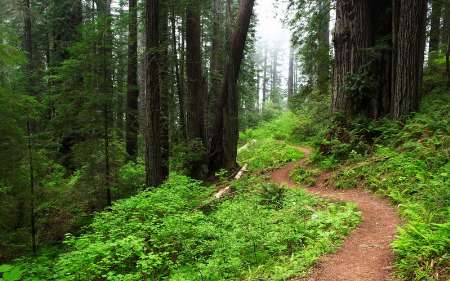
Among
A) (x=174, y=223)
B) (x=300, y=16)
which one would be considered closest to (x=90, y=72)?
(x=174, y=223)

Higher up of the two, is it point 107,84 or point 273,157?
point 107,84

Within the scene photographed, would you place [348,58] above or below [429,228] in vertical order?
above

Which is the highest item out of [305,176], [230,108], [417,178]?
[230,108]

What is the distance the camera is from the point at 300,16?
45.8 feet

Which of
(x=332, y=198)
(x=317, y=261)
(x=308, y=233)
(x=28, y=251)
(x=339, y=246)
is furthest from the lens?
(x=28, y=251)

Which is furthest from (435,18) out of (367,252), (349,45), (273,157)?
(367,252)

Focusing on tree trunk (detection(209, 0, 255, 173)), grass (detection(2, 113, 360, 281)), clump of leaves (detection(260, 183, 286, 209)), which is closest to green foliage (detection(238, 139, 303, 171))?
tree trunk (detection(209, 0, 255, 173))

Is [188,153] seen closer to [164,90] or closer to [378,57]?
[164,90]

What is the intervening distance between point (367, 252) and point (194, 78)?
9839 millimetres

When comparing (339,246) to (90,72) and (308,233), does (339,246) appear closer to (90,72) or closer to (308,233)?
(308,233)

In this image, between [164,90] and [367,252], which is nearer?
[367,252]

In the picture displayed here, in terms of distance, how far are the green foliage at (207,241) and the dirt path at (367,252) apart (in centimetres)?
19

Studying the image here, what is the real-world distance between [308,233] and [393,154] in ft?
14.4

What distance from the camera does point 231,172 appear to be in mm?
13188
